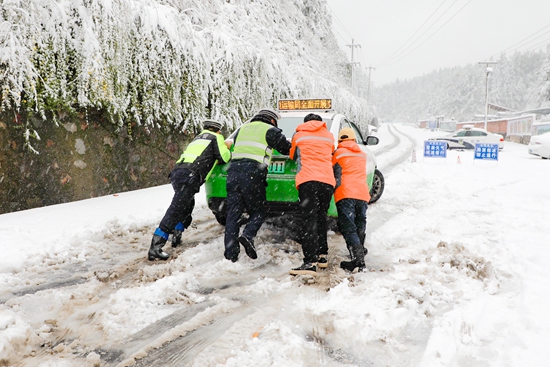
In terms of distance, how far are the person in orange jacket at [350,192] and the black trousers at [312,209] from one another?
0.66 feet

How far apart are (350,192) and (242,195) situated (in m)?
1.30

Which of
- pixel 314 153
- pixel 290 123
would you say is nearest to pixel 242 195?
pixel 314 153

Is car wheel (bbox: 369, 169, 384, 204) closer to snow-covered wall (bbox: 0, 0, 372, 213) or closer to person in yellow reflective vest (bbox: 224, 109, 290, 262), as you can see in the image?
person in yellow reflective vest (bbox: 224, 109, 290, 262)

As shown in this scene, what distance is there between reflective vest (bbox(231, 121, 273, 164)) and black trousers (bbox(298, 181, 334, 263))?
654mm

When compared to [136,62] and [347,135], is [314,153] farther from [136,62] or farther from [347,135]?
[136,62]

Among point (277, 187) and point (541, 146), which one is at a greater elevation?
point (277, 187)

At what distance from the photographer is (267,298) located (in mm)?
3457

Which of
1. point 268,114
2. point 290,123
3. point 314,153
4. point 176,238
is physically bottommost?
point 176,238

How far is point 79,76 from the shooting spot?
21.7 feet

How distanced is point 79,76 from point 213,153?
3.68 metres

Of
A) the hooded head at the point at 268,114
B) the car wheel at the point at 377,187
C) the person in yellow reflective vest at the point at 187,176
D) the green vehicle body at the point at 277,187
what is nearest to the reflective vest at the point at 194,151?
the person in yellow reflective vest at the point at 187,176

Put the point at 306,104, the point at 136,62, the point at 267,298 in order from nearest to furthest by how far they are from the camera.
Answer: the point at 267,298, the point at 306,104, the point at 136,62

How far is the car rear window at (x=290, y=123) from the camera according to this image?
19.2 ft

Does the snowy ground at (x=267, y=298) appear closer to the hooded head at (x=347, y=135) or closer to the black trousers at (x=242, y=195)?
the black trousers at (x=242, y=195)
